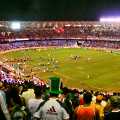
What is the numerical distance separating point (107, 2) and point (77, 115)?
106 feet

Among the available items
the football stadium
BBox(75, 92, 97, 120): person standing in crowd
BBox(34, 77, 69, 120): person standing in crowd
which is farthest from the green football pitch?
BBox(34, 77, 69, 120): person standing in crowd

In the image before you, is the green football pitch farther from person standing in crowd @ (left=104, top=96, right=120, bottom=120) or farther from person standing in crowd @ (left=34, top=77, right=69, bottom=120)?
person standing in crowd @ (left=34, top=77, right=69, bottom=120)

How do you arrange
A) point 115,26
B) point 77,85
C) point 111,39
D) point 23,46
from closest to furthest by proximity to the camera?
1. point 77,85
2. point 23,46
3. point 111,39
4. point 115,26

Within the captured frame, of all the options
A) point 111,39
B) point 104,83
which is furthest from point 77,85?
point 111,39

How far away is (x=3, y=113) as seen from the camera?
7496mm

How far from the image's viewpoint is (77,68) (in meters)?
46.5

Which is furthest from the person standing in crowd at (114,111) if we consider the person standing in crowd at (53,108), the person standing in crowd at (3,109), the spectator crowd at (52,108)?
the person standing in crowd at (3,109)

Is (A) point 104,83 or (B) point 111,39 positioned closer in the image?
(A) point 104,83

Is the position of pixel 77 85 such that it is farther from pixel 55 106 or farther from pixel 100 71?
pixel 55 106

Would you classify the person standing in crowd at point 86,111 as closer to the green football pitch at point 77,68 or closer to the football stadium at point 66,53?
the green football pitch at point 77,68

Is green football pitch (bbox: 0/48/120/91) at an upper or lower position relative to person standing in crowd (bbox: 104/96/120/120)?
lower

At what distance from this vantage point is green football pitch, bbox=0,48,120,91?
3756 cm

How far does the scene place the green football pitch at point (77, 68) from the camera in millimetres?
37562

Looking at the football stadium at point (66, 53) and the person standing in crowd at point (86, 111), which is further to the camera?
the football stadium at point (66, 53)
